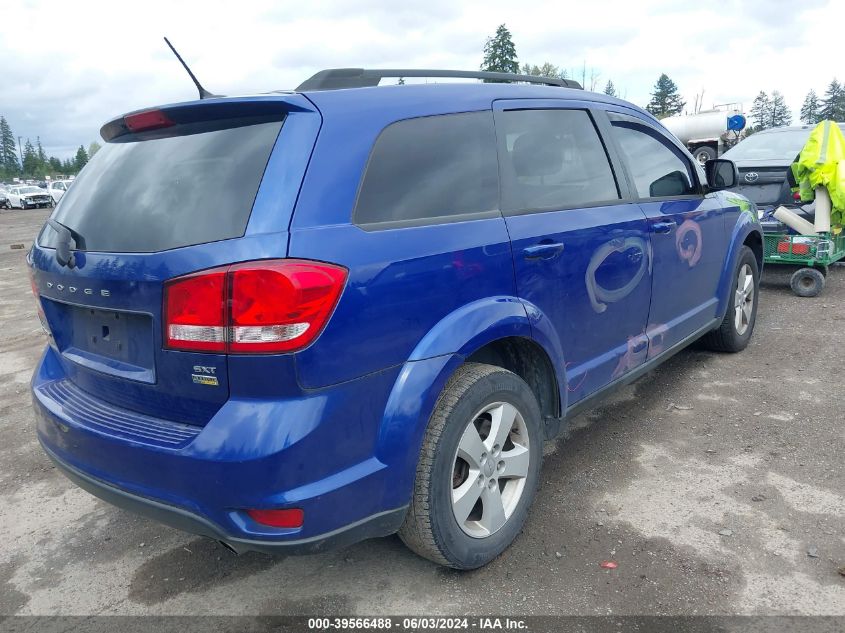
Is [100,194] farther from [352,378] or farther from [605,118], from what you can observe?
[605,118]

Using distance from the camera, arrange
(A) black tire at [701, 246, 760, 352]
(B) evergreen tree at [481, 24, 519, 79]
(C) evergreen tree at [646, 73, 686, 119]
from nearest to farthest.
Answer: (A) black tire at [701, 246, 760, 352], (B) evergreen tree at [481, 24, 519, 79], (C) evergreen tree at [646, 73, 686, 119]

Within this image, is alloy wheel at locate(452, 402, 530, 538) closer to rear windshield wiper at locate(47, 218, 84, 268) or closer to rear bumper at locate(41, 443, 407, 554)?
rear bumper at locate(41, 443, 407, 554)

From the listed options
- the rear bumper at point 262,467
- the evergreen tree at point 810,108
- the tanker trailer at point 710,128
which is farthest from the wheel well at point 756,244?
the evergreen tree at point 810,108

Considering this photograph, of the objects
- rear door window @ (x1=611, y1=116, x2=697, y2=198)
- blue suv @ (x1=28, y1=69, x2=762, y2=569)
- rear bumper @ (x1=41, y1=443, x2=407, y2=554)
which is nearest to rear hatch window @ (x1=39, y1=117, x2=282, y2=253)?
blue suv @ (x1=28, y1=69, x2=762, y2=569)

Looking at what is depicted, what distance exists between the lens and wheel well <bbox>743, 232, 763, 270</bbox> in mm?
5246

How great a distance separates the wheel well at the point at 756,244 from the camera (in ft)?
17.2

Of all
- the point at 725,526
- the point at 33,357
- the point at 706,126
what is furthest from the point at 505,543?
the point at 706,126

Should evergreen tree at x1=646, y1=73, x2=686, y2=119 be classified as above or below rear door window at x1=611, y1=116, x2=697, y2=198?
above

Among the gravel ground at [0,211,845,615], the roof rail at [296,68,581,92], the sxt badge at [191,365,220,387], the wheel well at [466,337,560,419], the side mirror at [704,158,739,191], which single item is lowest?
the gravel ground at [0,211,845,615]

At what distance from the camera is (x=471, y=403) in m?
2.44

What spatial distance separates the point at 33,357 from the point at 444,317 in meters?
4.95

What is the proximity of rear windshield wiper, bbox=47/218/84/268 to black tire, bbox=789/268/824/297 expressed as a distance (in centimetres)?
708

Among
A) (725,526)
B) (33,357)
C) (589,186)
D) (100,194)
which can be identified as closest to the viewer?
(100,194)

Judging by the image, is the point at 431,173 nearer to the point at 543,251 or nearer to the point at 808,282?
the point at 543,251
